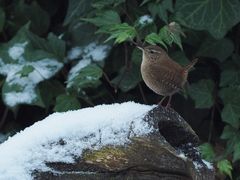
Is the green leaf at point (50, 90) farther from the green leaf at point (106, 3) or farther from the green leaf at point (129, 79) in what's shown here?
the green leaf at point (106, 3)

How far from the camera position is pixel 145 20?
3.50 m

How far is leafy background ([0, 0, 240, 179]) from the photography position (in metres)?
3.50

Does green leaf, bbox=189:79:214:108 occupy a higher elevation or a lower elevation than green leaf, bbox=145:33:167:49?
lower

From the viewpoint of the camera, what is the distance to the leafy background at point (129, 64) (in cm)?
350

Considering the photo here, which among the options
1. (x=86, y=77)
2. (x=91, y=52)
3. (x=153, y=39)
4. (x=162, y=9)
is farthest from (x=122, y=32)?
(x=91, y=52)

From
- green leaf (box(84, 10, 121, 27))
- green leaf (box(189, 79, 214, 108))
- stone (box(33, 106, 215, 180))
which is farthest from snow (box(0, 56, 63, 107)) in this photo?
stone (box(33, 106, 215, 180))

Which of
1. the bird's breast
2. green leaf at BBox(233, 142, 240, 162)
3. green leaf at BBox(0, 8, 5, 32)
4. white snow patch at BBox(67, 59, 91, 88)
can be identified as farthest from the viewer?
green leaf at BBox(0, 8, 5, 32)

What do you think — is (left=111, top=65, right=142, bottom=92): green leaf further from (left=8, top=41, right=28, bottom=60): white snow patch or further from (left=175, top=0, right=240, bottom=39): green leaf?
(left=8, top=41, right=28, bottom=60): white snow patch

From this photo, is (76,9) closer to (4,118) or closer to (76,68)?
(76,68)

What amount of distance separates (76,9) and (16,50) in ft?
1.30

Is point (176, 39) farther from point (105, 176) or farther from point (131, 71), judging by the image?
point (105, 176)

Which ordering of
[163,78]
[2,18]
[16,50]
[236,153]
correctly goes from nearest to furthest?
[163,78], [236,153], [16,50], [2,18]

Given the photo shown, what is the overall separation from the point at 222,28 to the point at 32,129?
1.43m

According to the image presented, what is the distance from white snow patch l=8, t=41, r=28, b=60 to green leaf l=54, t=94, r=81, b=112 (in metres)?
0.36
